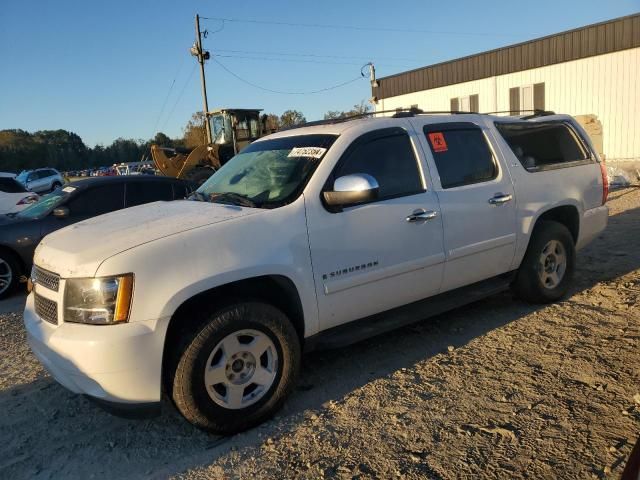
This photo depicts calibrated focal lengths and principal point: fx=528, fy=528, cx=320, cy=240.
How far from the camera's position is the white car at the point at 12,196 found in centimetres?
997

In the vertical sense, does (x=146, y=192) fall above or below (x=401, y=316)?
above

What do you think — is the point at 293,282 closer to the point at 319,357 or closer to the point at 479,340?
the point at 319,357

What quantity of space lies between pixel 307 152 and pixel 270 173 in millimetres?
323

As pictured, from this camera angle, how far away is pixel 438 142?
4.34 meters

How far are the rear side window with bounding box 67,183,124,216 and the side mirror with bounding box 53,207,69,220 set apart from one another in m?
0.10

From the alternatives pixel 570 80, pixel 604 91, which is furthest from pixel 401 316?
pixel 570 80

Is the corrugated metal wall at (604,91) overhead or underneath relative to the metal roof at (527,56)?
underneath

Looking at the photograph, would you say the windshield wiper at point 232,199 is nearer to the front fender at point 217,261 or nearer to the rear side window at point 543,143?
the front fender at point 217,261

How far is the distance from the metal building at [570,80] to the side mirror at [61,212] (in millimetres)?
14020

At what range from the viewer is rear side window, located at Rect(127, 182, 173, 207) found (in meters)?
7.84

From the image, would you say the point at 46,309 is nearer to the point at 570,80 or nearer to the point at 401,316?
the point at 401,316

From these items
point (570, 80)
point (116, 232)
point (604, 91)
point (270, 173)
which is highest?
point (570, 80)

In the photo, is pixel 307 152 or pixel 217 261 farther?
pixel 307 152

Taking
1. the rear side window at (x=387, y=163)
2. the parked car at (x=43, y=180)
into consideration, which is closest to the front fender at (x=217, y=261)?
the rear side window at (x=387, y=163)
